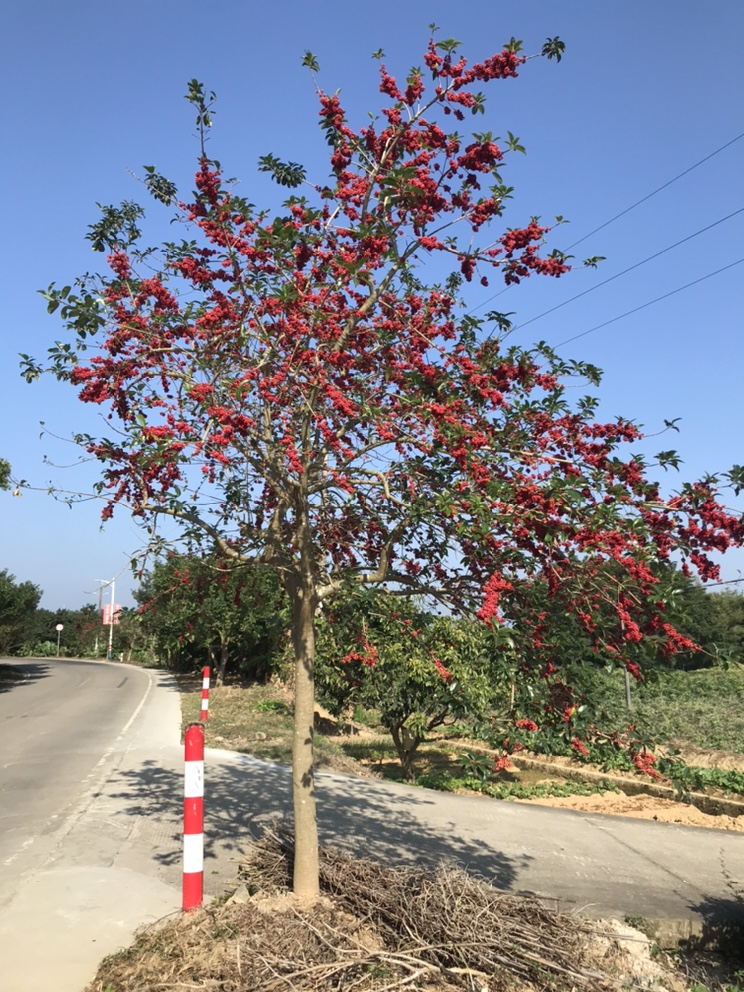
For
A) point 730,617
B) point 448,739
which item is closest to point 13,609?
point 448,739

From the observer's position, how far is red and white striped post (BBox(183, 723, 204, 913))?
4.20 m

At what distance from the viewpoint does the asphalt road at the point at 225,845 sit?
5.00 m

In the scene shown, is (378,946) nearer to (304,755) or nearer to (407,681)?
(304,755)

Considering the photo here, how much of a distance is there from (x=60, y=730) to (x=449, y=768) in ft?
27.5

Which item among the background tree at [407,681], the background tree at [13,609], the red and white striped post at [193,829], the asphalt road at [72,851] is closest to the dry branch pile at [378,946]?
the red and white striped post at [193,829]

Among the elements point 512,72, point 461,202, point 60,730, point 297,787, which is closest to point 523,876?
point 297,787

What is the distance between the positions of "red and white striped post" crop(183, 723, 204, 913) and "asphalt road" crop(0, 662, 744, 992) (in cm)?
66

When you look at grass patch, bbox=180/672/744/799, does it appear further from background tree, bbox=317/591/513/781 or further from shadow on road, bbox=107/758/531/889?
shadow on road, bbox=107/758/531/889

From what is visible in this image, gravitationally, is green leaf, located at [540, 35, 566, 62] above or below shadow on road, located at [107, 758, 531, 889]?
above

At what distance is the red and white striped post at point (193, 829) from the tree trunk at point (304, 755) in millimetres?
620

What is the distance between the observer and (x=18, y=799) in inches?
356

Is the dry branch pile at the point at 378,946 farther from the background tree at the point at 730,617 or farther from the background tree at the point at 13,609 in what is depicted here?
the background tree at the point at 730,617

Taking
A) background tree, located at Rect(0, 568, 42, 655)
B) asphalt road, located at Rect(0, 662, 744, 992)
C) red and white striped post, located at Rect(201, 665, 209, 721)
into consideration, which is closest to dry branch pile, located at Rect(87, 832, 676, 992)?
asphalt road, located at Rect(0, 662, 744, 992)

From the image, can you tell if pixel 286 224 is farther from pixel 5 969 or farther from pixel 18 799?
pixel 18 799
